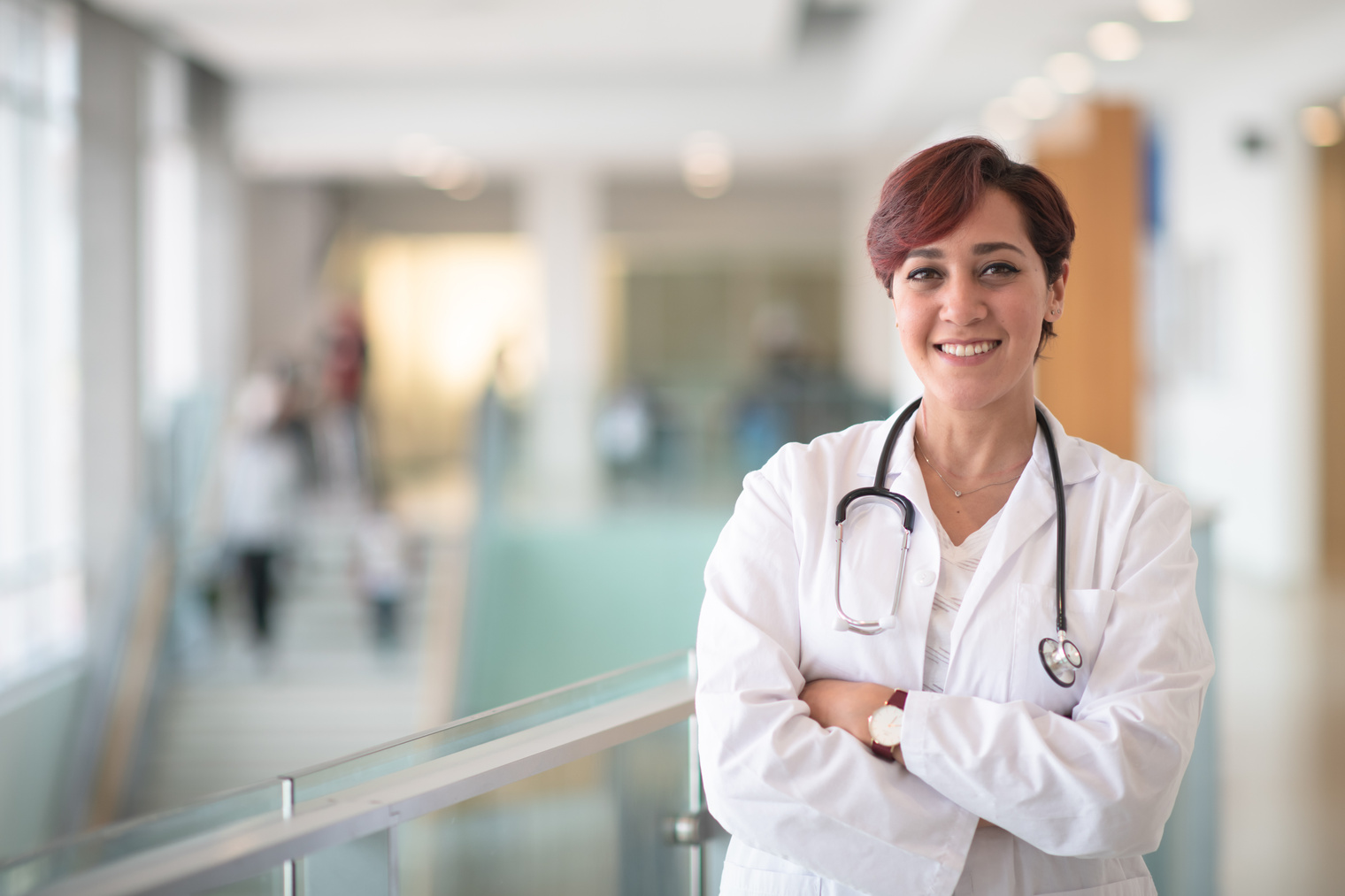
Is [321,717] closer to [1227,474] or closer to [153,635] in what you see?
[153,635]

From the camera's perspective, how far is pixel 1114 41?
965cm

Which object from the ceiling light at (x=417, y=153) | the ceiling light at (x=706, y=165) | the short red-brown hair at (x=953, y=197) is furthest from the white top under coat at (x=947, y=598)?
the ceiling light at (x=417, y=153)

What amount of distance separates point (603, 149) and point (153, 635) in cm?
770

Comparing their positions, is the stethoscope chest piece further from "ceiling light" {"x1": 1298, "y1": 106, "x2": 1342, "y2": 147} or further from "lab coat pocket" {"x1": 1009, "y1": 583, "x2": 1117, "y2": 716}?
"ceiling light" {"x1": 1298, "y1": 106, "x2": 1342, "y2": 147}

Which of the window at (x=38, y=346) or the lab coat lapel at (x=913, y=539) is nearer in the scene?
the lab coat lapel at (x=913, y=539)

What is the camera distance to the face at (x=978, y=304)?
186cm

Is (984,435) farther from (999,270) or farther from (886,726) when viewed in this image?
(886,726)

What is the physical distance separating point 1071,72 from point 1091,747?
1047 centimetres

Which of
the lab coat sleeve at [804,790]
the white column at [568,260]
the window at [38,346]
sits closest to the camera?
the lab coat sleeve at [804,790]

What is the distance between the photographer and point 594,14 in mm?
11062

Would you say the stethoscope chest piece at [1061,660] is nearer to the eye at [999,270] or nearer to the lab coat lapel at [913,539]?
the lab coat lapel at [913,539]

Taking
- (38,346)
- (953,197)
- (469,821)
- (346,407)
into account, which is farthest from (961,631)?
(346,407)

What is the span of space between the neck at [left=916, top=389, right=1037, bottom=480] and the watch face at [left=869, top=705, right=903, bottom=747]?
474 millimetres

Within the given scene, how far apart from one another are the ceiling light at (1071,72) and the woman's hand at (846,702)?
9.64m
